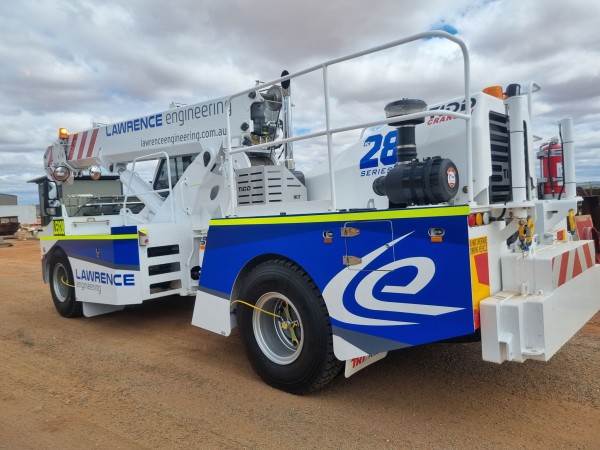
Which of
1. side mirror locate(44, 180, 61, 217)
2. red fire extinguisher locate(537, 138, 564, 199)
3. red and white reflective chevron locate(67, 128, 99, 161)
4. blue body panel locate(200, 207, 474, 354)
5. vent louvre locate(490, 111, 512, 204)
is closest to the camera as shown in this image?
blue body panel locate(200, 207, 474, 354)

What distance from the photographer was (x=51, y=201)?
23.1 ft

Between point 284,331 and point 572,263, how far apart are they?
2.37 metres

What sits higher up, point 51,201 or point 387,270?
point 51,201

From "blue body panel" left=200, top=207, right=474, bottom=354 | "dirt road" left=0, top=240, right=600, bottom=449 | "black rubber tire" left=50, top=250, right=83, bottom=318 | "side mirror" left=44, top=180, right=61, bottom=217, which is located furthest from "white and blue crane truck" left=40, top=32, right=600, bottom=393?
"side mirror" left=44, top=180, right=61, bottom=217

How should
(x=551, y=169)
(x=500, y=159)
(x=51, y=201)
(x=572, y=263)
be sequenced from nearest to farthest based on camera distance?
(x=572, y=263) < (x=500, y=159) < (x=551, y=169) < (x=51, y=201)

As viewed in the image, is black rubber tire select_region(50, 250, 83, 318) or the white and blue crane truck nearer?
the white and blue crane truck

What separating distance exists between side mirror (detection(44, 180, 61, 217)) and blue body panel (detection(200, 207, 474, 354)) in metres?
4.35

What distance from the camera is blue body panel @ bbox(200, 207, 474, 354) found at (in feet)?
9.94

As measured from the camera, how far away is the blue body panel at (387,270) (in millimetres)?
→ 3029

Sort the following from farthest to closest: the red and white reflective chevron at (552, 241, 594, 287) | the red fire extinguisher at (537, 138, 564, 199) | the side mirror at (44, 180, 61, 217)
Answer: the side mirror at (44, 180, 61, 217) → the red fire extinguisher at (537, 138, 564, 199) → the red and white reflective chevron at (552, 241, 594, 287)

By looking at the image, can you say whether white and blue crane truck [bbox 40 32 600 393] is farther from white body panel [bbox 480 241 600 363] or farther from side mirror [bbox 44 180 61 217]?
side mirror [bbox 44 180 61 217]

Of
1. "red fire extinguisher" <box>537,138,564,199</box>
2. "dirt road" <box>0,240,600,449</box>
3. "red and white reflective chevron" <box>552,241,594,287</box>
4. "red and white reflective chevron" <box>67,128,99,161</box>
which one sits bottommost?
"dirt road" <box>0,240,600,449</box>

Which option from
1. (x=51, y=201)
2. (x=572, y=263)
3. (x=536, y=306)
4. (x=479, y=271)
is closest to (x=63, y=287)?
(x=51, y=201)

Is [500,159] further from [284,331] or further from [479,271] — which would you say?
[284,331]
